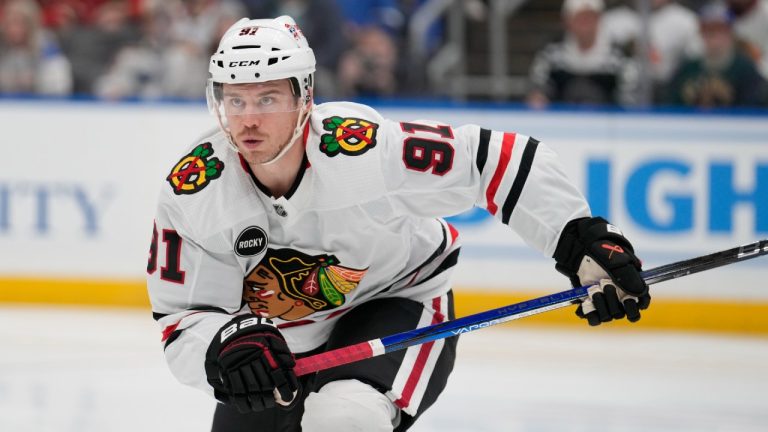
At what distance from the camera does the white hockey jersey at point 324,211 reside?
10.1 feet

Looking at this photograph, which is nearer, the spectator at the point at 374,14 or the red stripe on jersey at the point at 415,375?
the red stripe on jersey at the point at 415,375

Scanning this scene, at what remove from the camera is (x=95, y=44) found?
25.0ft

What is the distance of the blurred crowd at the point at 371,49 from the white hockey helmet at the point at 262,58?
13.1 ft

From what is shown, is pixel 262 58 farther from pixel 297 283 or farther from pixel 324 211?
pixel 297 283

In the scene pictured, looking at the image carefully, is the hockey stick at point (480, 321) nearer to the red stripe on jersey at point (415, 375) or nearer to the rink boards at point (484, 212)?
the red stripe on jersey at point (415, 375)

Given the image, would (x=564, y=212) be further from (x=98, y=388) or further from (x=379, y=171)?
(x=98, y=388)

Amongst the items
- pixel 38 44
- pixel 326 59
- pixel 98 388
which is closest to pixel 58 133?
pixel 38 44

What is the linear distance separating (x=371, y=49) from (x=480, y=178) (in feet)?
14.0

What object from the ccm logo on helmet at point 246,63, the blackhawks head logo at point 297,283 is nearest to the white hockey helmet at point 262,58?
the ccm logo on helmet at point 246,63

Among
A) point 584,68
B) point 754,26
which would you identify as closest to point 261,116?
point 584,68

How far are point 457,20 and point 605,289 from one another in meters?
4.60

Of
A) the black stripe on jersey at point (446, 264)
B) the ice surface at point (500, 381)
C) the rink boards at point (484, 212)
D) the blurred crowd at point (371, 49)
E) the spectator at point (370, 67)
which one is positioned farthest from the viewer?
the spectator at point (370, 67)

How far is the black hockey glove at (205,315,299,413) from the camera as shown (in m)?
2.86

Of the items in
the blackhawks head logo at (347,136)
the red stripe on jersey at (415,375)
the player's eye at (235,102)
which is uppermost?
the player's eye at (235,102)
